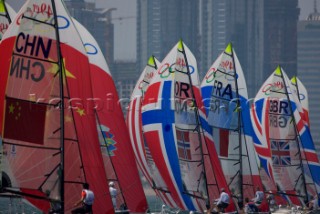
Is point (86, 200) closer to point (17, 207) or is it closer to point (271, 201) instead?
point (17, 207)

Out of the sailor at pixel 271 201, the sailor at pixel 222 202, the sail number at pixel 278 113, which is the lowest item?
the sailor at pixel 271 201

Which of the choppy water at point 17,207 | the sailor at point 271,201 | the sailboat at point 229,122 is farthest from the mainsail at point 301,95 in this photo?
the sailboat at point 229,122

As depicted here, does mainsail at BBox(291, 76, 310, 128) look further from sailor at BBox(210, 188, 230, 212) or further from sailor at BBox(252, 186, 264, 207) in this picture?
sailor at BBox(210, 188, 230, 212)

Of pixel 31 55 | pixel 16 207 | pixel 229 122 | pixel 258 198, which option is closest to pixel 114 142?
pixel 16 207

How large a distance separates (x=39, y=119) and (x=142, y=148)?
15.9 m

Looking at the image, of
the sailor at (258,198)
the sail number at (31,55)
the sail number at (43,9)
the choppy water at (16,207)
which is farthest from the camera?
the sailor at (258,198)

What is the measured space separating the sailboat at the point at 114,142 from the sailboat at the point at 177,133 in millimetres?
3509

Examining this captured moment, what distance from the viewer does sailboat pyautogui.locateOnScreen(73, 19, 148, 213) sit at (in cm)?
3841

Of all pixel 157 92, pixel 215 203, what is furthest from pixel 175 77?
pixel 215 203

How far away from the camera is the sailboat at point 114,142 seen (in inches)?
1512

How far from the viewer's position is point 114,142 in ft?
126

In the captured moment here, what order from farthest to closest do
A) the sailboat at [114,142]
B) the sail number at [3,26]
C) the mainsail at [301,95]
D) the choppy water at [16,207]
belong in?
the mainsail at [301,95]
the sailboat at [114,142]
the sail number at [3,26]
the choppy water at [16,207]

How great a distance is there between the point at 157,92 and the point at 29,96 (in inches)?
531

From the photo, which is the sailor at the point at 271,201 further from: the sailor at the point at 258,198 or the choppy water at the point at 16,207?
the choppy water at the point at 16,207
